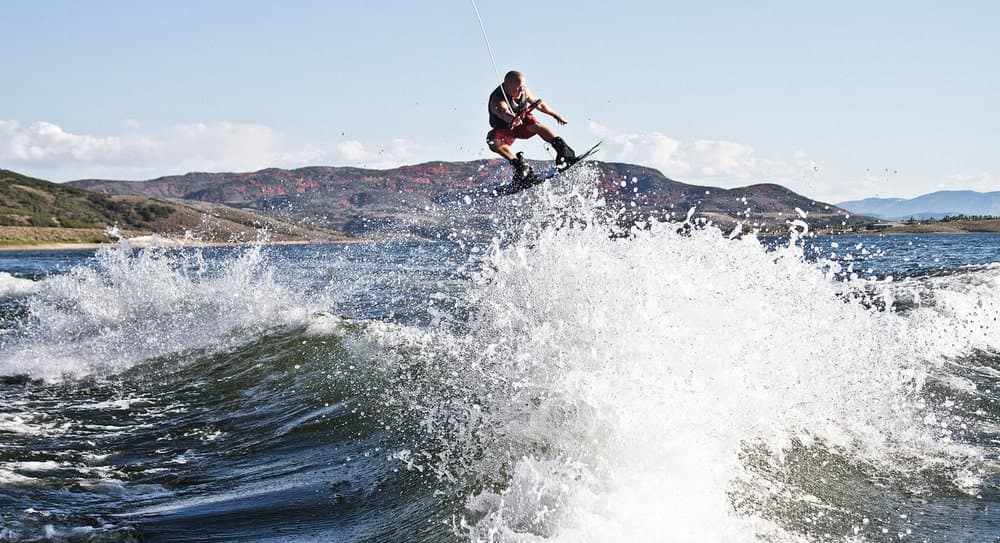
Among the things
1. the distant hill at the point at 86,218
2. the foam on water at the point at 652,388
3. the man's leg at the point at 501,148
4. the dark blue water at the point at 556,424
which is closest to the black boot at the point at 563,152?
the man's leg at the point at 501,148

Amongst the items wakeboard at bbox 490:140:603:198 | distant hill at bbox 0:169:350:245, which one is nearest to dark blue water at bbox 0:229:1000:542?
wakeboard at bbox 490:140:603:198

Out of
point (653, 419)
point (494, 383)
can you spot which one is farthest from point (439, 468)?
point (653, 419)

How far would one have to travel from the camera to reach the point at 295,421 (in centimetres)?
918

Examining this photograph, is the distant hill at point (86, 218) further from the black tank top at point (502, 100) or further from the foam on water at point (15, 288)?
the black tank top at point (502, 100)

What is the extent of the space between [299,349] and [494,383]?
624cm

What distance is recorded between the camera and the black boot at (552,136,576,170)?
42.5 ft

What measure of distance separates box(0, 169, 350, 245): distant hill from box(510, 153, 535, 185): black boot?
115 metres

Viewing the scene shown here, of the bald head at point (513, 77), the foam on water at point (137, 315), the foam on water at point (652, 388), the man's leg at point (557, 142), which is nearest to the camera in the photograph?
the foam on water at point (652, 388)

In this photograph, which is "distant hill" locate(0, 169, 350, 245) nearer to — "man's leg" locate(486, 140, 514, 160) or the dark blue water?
"man's leg" locate(486, 140, 514, 160)

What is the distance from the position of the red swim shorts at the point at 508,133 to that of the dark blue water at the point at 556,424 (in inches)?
125

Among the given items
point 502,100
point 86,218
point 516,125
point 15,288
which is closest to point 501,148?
point 516,125

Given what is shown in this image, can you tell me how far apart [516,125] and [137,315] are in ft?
34.5

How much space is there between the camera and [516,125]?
1276 centimetres

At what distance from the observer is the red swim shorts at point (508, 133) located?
12836 millimetres
